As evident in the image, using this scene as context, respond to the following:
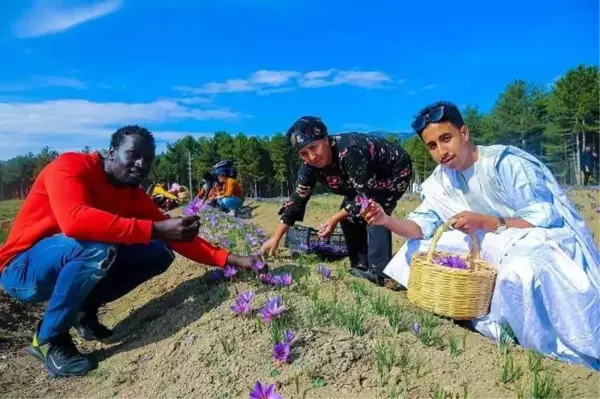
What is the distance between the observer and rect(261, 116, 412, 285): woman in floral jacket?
3.93 meters

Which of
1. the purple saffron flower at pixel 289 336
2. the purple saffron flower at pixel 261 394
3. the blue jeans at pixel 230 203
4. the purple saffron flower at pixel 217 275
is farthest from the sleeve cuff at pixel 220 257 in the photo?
the blue jeans at pixel 230 203

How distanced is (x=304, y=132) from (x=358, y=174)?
0.55 metres

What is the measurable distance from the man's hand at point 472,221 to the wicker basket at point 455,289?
0.41ft

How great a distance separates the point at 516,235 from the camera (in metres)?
2.95

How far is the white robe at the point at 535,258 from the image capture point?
2.65 m

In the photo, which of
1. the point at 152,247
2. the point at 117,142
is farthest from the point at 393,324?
the point at 117,142

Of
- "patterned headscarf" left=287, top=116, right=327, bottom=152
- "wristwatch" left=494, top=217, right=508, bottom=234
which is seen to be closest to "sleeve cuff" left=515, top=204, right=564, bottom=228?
"wristwatch" left=494, top=217, right=508, bottom=234

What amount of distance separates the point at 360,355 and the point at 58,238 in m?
1.84

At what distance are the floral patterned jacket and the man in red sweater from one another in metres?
1.45

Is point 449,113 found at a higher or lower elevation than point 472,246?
higher

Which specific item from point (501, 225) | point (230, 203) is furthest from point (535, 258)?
point (230, 203)

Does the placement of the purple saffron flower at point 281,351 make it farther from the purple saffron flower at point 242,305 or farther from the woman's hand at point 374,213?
the woman's hand at point 374,213

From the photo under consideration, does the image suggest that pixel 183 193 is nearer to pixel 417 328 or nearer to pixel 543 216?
pixel 417 328

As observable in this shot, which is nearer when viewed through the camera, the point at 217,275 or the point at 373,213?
the point at 373,213
